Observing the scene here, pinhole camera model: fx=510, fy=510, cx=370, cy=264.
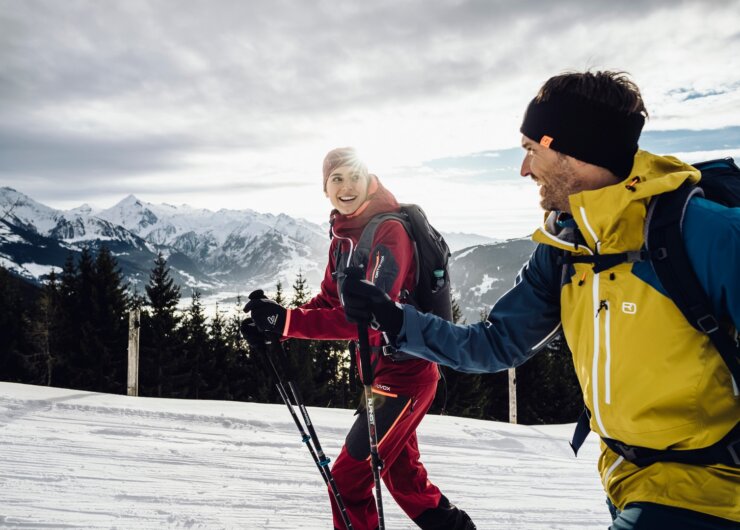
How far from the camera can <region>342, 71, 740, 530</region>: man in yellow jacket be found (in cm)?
135

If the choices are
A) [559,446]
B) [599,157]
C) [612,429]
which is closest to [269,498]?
[612,429]

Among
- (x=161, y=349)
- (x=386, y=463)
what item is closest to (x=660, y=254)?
(x=386, y=463)

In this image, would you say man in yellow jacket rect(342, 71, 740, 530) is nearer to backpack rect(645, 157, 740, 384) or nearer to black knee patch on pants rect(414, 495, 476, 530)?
backpack rect(645, 157, 740, 384)

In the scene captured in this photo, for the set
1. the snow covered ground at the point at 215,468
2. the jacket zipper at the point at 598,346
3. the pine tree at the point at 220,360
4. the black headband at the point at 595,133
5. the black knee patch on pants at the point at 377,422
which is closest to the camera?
the jacket zipper at the point at 598,346

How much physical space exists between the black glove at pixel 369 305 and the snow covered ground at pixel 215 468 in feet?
7.54

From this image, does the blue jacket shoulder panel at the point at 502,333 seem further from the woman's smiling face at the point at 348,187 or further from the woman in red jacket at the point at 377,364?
the woman's smiling face at the point at 348,187

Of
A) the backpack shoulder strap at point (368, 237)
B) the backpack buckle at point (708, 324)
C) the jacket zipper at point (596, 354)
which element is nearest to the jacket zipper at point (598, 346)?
the jacket zipper at point (596, 354)

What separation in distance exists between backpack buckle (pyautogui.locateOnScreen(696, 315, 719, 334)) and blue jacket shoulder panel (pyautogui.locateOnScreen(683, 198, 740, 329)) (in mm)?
43

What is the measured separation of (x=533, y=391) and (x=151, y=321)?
1049 inches

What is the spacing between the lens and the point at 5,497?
3.59 meters

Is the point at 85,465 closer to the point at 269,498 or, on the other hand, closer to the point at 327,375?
the point at 269,498

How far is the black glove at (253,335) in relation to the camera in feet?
9.49

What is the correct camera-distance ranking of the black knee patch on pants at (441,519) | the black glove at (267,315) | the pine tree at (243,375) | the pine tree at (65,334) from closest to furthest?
the black glove at (267,315) < the black knee patch on pants at (441,519) < the pine tree at (65,334) < the pine tree at (243,375)

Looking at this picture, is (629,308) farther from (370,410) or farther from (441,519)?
(441,519)
